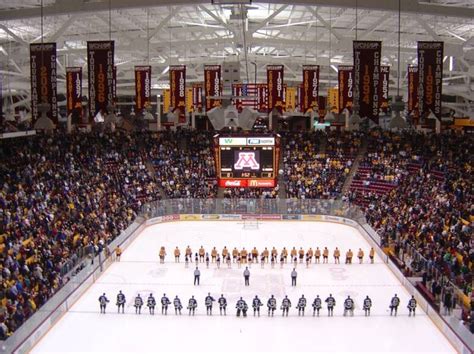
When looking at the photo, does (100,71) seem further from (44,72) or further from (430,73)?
(430,73)

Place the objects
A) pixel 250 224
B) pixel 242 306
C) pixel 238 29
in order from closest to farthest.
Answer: pixel 242 306, pixel 238 29, pixel 250 224

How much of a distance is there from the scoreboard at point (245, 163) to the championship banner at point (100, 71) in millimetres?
8985

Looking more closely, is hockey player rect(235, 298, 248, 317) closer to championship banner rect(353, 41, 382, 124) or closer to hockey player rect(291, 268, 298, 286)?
hockey player rect(291, 268, 298, 286)

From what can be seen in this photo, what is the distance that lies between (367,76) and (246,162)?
10.4 m

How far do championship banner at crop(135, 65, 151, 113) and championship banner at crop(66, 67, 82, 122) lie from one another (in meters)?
3.00

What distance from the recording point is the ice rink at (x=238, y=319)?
56.7 ft

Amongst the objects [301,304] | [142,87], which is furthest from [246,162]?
[301,304]

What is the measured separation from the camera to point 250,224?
3659 cm

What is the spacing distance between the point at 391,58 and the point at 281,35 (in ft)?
26.6

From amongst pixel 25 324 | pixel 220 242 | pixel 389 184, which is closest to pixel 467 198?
pixel 389 184

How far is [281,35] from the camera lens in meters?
43.3

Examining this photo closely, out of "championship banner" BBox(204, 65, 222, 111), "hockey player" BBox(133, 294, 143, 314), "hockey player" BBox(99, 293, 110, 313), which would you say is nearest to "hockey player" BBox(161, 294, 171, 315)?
"hockey player" BBox(133, 294, 143, 314)

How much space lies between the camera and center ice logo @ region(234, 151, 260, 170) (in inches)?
1242

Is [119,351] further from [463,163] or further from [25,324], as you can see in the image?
[463,163]
